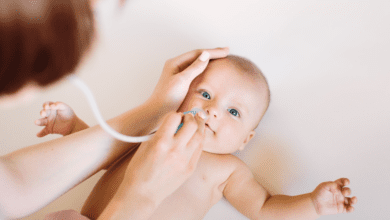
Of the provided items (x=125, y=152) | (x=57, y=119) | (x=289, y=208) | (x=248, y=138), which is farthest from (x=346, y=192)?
(x=57, y=119)

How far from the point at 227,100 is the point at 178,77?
18 cm

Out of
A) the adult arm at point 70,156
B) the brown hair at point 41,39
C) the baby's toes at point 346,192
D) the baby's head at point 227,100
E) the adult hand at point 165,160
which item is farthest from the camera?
the baby's head at point 227,100

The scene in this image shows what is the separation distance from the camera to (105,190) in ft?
2.83

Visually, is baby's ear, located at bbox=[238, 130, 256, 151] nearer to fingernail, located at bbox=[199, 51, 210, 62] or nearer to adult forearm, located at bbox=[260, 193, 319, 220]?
adult forearm, located at bbox=[260, 193, 319, 220]

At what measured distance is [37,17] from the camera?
276 millimetres

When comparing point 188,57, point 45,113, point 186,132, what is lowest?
point 45,113

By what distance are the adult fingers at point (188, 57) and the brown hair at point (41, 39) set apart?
636mm

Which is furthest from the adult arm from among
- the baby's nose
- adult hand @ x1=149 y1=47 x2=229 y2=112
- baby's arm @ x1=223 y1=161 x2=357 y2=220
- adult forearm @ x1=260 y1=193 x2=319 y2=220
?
adult forearm @ x1=260 y1=193 x2=319 y2=220

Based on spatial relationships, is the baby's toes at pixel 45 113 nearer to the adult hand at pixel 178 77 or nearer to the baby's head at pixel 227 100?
the adult hand at pixel 178 77

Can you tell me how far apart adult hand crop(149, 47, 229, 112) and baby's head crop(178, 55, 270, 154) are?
1.6 inches

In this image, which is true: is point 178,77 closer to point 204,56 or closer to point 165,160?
point 204,56

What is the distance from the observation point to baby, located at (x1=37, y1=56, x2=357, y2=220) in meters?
0.85

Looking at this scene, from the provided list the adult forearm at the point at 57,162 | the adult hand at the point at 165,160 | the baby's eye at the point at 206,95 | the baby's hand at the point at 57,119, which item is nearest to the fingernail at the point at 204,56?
the baby's eye at the point at 206,95

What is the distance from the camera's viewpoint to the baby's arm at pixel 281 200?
2.71ft
